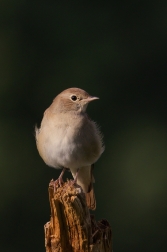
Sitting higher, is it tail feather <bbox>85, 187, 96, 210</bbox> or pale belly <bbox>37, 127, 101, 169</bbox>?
pale belly <bbox>37, 127, 101, 169</bbox>

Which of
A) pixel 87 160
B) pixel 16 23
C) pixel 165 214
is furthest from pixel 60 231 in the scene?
pixel 16 23

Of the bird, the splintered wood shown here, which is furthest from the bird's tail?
the splintered wood

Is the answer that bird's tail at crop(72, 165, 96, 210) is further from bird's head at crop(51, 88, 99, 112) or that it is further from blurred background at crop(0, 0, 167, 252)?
blurred background at crop(0, 0, 167, 252)

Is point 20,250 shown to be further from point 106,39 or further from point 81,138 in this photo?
point 81,138

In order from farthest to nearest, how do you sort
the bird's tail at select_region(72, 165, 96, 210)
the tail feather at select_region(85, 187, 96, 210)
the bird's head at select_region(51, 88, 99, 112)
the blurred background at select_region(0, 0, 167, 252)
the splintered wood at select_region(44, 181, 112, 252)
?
the blurred background at select_region(0, 0, 167, 252), the bird's tail at select_region(72, 165, 96, 210), the tail feather at select_region(85, 187, 96, 210), the bird's head at select_region(51, 88, 99, 112), the splintered wood at select_region(44, 181, 112, 252)

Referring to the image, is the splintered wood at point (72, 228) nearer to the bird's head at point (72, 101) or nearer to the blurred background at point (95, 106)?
the bird's head at point (72, 101)

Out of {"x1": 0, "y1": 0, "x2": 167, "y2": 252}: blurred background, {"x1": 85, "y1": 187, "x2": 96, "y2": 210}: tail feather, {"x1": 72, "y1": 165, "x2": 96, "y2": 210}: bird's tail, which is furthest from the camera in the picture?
{"x1": 0, "y1": 0, "x2": 167, "y2": 252}: blurred background
